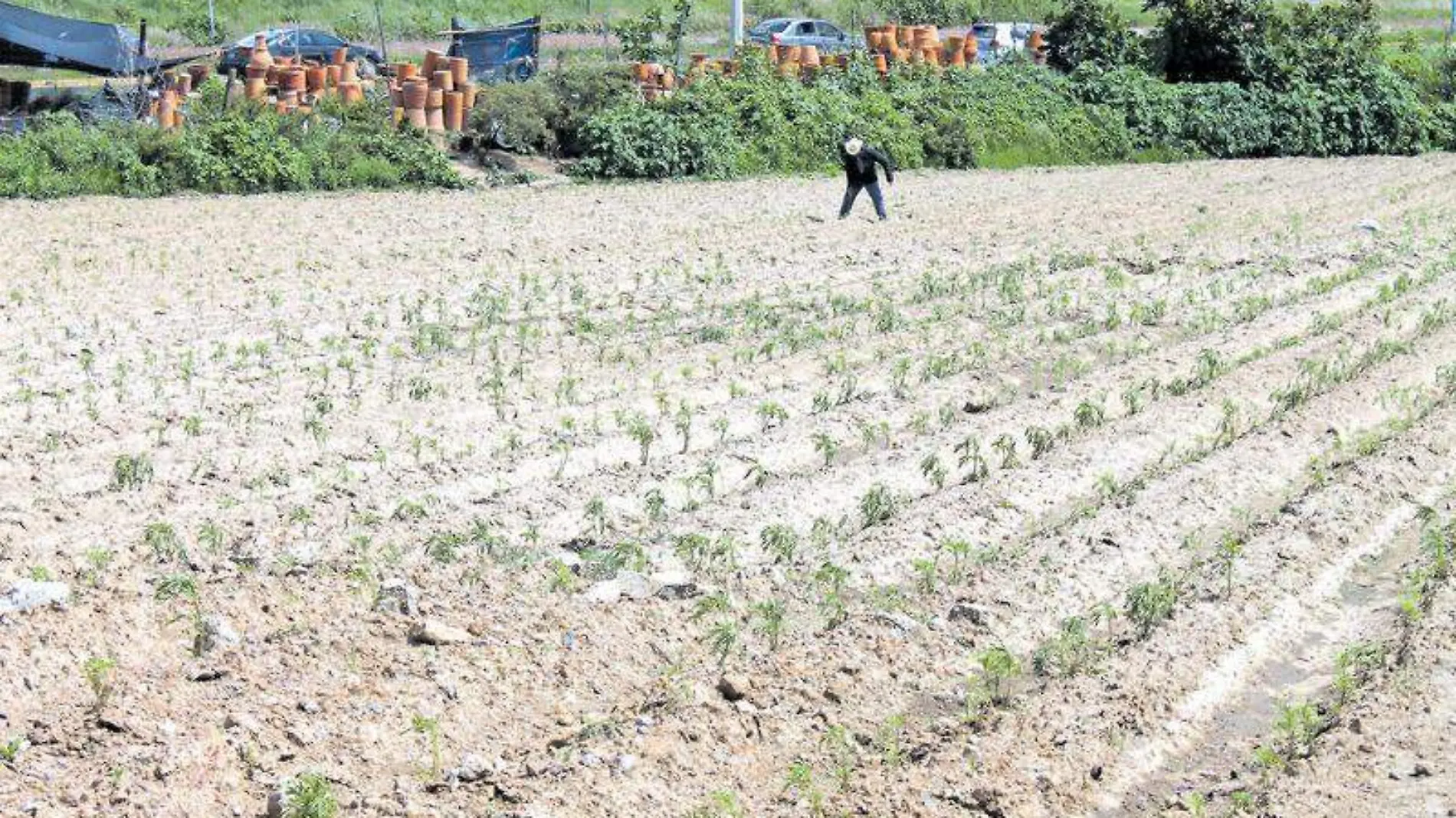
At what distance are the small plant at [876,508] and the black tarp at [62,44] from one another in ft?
64.7

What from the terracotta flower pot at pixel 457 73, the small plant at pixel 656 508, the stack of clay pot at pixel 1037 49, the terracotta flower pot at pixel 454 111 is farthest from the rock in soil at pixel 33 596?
the stack of clay pot at pixel 1037 49

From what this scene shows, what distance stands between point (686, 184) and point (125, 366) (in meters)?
15.7

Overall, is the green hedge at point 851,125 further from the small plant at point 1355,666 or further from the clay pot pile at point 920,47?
the small plant at point 1355,666

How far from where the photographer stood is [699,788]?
8078 mm

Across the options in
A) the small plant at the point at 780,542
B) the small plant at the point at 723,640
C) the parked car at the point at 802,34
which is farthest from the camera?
the parked car at the point at 802,34

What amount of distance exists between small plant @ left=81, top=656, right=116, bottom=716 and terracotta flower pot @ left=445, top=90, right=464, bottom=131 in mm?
22604

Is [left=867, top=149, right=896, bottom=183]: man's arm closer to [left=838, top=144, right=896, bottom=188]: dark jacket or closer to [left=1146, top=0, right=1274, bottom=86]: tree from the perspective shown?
[left=838, top=144, right=896, bottom=188]: dark jacket

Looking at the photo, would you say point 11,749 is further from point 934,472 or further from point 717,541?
point 934,472

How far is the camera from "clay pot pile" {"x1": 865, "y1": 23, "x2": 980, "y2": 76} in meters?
38.5

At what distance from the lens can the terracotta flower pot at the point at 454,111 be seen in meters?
30.8

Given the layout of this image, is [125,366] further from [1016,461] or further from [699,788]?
[699,788]

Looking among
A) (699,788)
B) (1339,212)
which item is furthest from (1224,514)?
(1339,212)

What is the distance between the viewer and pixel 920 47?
130ft

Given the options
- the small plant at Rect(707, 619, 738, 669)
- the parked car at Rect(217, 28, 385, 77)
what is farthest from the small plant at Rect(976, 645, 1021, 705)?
the parked car at Rect(217, 28, 385, 77)
